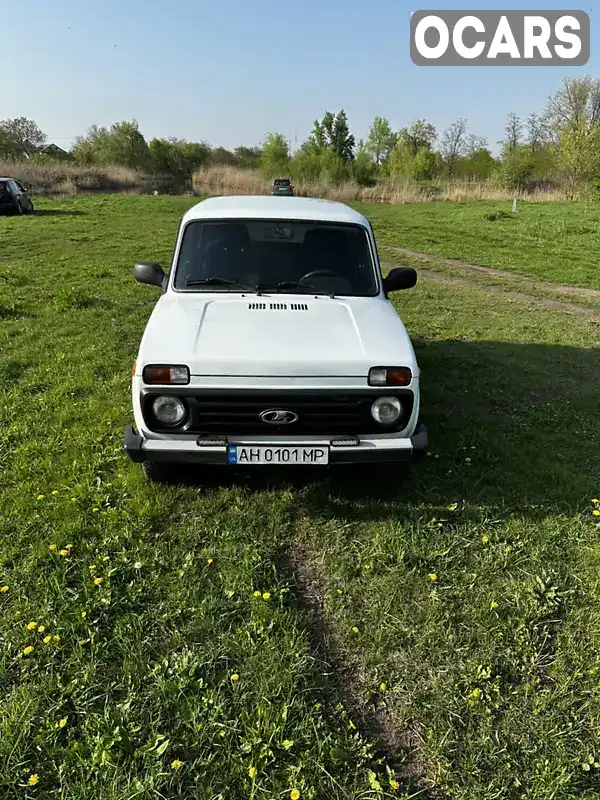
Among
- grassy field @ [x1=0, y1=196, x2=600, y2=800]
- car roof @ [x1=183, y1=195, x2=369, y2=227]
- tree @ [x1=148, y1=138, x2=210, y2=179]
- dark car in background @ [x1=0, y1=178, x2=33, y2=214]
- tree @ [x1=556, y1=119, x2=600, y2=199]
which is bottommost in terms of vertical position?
grassy field @ [x1=0, y1=196, x2=600, y2=800]

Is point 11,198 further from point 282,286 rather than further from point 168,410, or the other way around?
point 168,410

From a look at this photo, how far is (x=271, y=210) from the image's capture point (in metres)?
4.57

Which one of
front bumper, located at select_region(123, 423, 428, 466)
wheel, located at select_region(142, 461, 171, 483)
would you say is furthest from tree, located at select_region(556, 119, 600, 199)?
wheel, located at select_region(142, 461, 171, 483)

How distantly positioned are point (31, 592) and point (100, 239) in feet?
50.8

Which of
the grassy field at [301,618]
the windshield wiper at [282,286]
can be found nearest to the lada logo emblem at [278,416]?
the grassy field at [301,618]

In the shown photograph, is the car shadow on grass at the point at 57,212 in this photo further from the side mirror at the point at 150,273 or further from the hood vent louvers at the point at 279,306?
the hood vent louvers at the point at 279,306

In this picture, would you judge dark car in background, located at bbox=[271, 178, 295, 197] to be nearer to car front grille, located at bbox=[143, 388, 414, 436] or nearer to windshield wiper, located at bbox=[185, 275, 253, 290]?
windshield wiper, located at bbox=[185, 275, 253, 290]

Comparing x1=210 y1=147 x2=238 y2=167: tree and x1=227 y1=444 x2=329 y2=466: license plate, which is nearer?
x1=227 y1=444 x2=329 y2=466: license plate

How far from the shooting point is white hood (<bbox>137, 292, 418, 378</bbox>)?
3.21 metres

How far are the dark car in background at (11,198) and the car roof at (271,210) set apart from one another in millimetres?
19618

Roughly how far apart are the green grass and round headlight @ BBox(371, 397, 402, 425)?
10.8 m

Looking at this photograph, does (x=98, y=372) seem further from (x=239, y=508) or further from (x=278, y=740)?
(x=278, y=740)

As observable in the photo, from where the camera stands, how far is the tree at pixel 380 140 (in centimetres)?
5897

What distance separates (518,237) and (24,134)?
59.9 m
